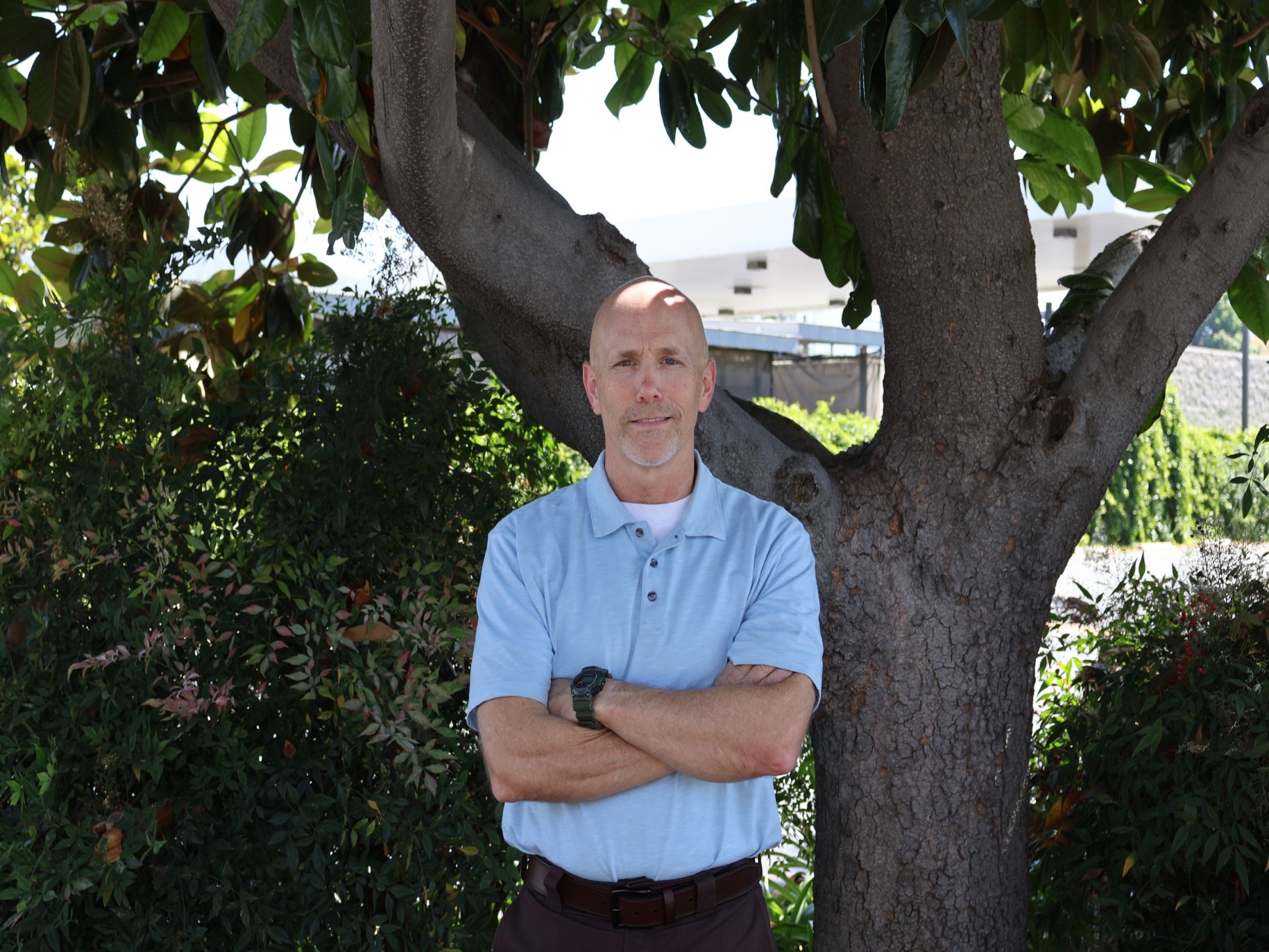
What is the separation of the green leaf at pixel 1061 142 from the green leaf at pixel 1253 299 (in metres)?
0.47

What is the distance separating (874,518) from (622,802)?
1092mm

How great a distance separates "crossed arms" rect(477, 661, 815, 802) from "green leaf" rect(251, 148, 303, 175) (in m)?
2.77

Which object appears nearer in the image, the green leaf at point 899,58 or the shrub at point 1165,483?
the green leaf at point 899,58

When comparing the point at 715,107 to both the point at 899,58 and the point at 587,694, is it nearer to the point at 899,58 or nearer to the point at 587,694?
the point at 899,58

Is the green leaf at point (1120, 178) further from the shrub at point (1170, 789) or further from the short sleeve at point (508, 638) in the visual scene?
the short sleeve at point (508, 638)

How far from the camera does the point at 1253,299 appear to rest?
299 centimetres

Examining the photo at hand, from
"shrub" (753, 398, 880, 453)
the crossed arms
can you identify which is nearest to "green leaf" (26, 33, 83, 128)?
the crossed arms

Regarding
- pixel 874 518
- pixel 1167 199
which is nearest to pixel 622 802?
pixel 874 518

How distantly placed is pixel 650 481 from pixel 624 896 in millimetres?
711

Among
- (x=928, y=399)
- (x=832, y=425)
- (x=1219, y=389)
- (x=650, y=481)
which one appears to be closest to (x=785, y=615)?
(x=650, y=481)

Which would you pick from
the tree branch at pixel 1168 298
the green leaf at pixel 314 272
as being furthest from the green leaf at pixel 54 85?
the tree branch at pixel 1168 298

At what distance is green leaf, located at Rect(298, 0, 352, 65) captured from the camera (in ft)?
5.15

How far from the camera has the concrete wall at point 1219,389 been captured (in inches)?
1048

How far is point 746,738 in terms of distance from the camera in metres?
1.77
